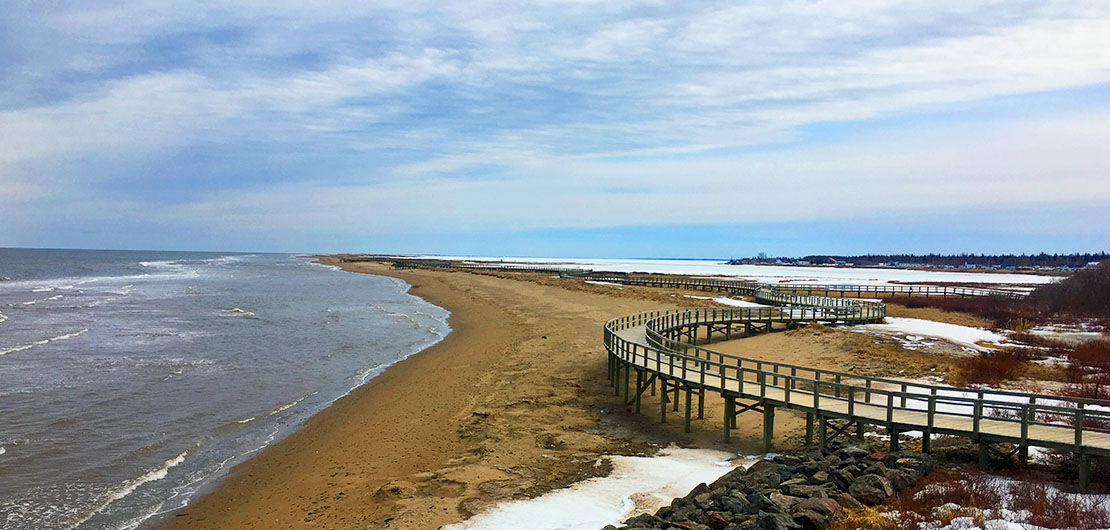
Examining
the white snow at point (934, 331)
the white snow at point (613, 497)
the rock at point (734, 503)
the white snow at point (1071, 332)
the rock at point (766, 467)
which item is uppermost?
the white snow at point (1071, 332)

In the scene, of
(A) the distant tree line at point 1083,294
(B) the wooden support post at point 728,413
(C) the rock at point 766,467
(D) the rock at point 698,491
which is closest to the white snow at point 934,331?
(A) the distant tree line at point 1083,294

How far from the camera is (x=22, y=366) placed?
91.2 ft

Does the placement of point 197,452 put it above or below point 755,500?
below

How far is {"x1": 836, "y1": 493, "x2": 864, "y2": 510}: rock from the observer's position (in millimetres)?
9591

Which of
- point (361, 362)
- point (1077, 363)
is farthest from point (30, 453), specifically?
point (1077, 363)

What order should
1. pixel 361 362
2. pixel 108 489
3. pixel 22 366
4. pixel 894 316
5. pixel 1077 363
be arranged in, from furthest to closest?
pixel 894 316, pixel 361 362, pixel 22 366, pixel 1077 363, pixel 108 489

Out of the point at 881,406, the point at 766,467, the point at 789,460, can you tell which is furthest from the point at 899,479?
the point at 881,406

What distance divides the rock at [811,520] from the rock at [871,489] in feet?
3.88

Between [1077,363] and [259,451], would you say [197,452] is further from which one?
[1077,363]

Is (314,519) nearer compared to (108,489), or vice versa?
(314,519)

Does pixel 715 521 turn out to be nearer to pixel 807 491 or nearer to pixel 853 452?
pixel 807 491

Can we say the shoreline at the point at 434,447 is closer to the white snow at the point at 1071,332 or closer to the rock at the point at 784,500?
the rock at the point at 784,500

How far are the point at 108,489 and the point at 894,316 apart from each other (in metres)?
47.1

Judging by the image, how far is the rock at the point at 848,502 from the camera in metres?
9.59
